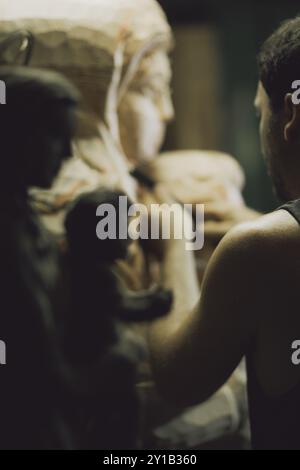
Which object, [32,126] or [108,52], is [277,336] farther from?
[108,52]

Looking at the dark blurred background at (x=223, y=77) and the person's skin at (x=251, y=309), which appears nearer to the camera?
the person's skin at (x=251, y=309)

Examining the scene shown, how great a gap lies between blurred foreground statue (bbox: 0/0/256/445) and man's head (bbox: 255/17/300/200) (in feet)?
0.70

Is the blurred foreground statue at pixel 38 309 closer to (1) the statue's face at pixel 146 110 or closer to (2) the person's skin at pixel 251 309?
(2) the person's skin at pixel 251 309

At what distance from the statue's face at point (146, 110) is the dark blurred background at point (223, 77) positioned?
1.82 feet

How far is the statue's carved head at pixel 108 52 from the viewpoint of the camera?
1.06m

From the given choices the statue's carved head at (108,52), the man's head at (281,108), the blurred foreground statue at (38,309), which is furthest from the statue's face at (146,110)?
the blurred foreground statue at (38,309)

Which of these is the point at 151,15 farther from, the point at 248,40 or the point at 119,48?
the point at 248,40

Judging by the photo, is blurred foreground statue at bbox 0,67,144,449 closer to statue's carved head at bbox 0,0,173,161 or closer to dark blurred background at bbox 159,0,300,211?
statue's carved head at bbox 0,0,173,161

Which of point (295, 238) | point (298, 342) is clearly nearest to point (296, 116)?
point (295, 238)

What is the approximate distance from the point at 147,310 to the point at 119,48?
0.45 m

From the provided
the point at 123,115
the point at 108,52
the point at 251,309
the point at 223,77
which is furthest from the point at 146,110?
the point at 223,77

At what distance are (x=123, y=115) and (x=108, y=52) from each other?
0.93ft

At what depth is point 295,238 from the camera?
→ 91 centimetres

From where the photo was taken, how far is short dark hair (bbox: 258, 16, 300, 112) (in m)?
0.92
